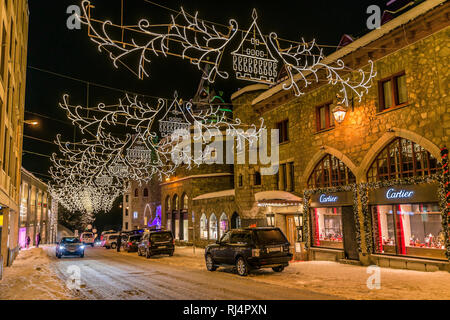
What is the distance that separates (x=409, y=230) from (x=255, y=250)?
6028 millimetres

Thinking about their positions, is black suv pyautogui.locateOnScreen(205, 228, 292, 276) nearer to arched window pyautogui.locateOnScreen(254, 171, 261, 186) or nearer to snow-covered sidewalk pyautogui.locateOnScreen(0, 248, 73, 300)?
snow-covered sidewalk pyautogui.locateOnScreen(0, 248, 73, 300)

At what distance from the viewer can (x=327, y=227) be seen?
18.4 m

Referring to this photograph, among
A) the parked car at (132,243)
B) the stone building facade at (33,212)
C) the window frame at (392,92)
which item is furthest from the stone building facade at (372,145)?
the stone building facade at (33,212)

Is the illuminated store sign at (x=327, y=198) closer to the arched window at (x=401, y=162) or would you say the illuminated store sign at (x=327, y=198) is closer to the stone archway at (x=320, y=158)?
the stone archway at (x=320, y=158)

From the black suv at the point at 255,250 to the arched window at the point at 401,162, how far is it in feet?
16.5

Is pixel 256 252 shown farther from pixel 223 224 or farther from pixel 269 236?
pixel 223 224

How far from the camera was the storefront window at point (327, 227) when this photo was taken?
696 inches

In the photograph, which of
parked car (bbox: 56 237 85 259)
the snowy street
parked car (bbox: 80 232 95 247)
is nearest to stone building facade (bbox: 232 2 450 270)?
the snowy street

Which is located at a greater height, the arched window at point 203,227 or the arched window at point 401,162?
the arched window at point 401,162

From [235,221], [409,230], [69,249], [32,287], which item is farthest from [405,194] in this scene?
[69,249]

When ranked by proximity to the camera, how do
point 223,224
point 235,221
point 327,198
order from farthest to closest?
1. point 223,224
2. point 235,221
3. point 327,198
